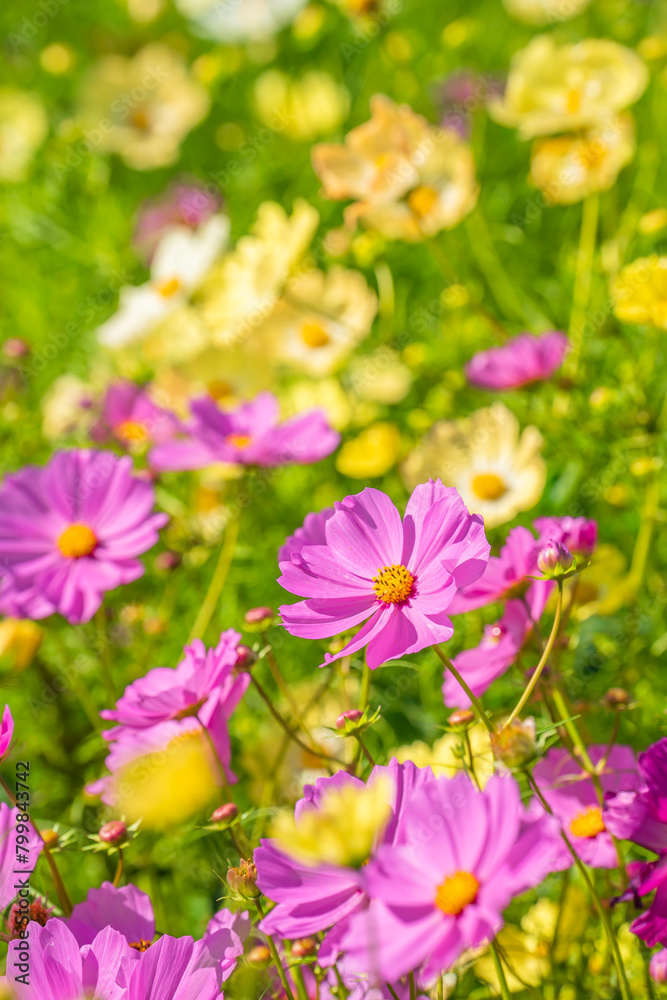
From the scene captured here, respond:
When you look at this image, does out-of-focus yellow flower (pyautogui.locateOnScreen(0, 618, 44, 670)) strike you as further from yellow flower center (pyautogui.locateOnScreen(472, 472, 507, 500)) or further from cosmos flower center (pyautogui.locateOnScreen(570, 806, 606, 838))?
cosmos flower center (pyautogui.locateOnScreen(570, 806, 606, 838))

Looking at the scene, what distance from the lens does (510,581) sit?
635 millimetres

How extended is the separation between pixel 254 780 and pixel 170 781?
54 cm

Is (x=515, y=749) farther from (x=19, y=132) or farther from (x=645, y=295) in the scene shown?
(x=19, y=132)

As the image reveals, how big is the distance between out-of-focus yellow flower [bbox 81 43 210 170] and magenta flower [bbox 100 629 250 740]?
1.78 meters

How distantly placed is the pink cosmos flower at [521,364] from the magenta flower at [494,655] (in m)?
0.44

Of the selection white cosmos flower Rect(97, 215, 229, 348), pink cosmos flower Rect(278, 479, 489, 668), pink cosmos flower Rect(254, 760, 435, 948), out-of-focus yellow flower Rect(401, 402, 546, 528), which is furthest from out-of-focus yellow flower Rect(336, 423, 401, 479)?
pink cosmos flower Rect(254, 760, 435, 948)

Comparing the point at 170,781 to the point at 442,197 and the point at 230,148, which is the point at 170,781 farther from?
the point at 230,148

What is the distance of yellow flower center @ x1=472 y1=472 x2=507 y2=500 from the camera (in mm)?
1093

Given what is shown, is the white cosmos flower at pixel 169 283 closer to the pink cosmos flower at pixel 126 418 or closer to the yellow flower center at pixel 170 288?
the yellow flower center at pixel 170 288

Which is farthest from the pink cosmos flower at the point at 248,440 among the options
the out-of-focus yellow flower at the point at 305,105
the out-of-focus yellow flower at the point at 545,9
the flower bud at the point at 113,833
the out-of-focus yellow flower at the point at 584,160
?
the out-of-focus yellow flower at the point at 545,9

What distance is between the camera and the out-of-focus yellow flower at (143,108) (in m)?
2.16

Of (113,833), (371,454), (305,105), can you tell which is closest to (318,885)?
(113,833)

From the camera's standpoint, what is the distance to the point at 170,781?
528 millimetres

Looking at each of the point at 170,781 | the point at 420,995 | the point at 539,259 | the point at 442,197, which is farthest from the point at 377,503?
the point at 539,259
